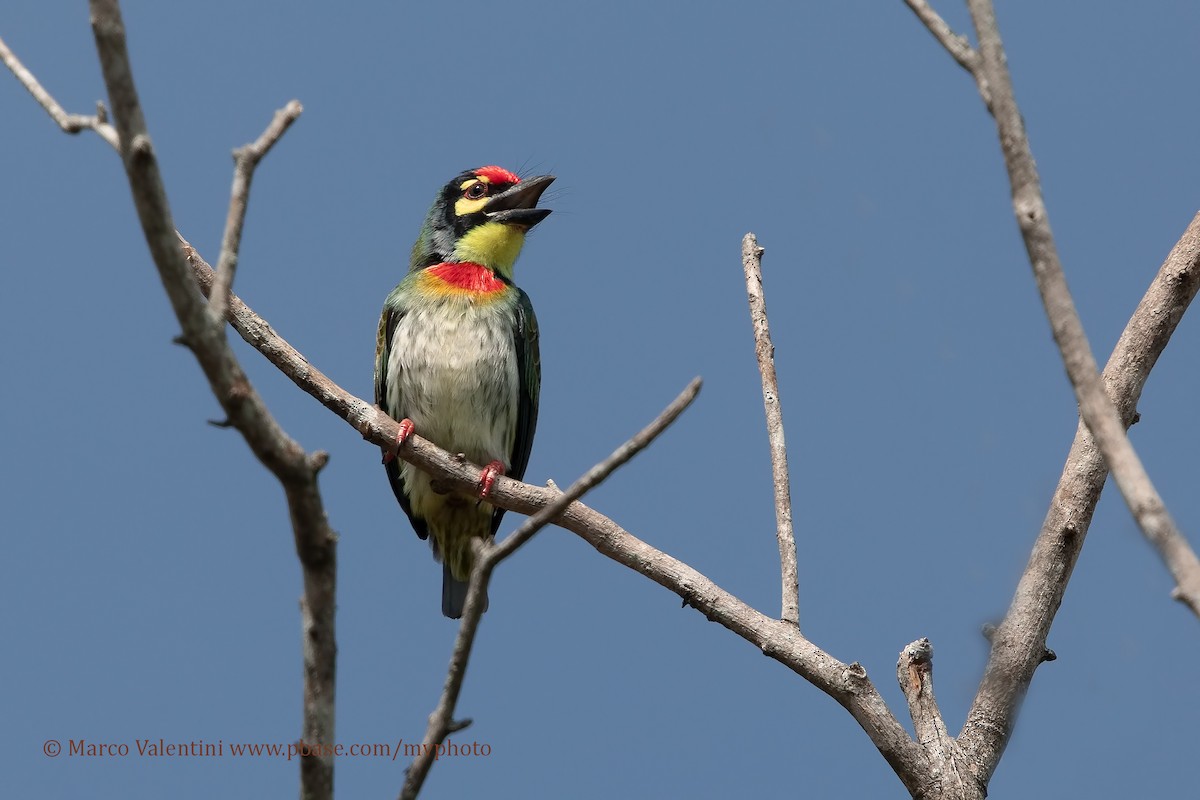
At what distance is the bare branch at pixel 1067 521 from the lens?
3.82 metres

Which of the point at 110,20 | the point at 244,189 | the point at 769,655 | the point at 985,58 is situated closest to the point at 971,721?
the point at 769,655

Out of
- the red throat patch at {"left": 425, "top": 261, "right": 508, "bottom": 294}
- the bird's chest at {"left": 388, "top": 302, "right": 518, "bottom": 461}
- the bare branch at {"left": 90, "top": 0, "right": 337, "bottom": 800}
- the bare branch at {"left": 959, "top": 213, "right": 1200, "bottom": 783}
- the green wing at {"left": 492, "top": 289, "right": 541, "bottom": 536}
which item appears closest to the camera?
the bare branch at {"left": 90, "top": 0, "right": 337, "bottom": 800}

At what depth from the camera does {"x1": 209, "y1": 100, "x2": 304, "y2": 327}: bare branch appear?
2445 millimetres

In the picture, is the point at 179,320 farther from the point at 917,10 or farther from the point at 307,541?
the point at 917,10

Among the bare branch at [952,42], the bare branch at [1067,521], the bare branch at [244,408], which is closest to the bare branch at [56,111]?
the bare branch at [244,408]

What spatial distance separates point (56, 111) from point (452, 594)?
Answer: 3623mm

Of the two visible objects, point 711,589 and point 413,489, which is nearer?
point 711,589

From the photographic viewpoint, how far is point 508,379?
5.95m

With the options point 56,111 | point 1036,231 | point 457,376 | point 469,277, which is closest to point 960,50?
point 1036,231

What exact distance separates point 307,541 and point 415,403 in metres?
3.44

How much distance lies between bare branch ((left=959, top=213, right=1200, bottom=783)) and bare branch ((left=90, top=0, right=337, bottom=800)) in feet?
6.92

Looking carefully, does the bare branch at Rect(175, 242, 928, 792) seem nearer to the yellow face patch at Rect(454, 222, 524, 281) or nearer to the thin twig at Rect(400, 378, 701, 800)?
the thin twig at Rect(400, 378, 701, 800)

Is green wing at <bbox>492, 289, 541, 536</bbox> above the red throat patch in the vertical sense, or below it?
below

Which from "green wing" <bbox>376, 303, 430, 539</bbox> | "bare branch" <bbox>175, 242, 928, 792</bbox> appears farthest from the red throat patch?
"bare branch" <bbox>175, 242, 928, 792</bbox>
